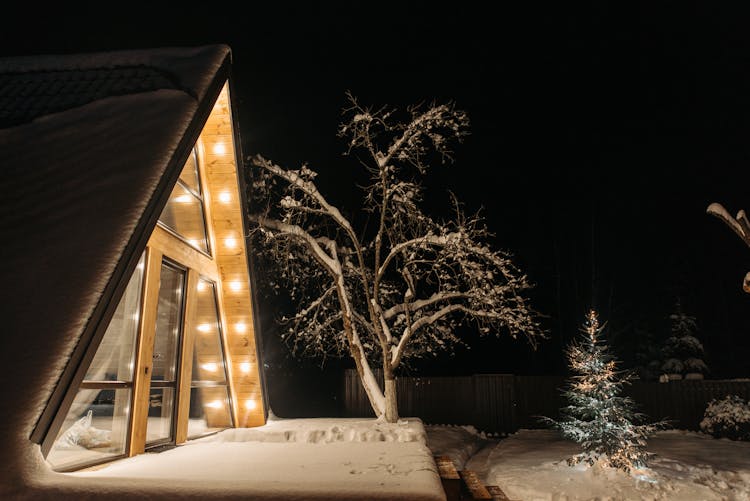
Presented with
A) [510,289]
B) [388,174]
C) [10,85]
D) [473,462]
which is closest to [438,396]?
[473,462]

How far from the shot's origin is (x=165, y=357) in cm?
563

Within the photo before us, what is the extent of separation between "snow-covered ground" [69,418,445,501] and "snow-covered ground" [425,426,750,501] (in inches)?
170

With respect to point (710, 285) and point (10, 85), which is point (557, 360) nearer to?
point (710, 285)

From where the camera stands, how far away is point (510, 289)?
9.79 metres

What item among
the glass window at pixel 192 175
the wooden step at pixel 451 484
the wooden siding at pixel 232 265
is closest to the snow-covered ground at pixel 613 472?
the wooden step at pixel 451 484

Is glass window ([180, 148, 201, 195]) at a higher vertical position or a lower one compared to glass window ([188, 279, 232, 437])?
higher

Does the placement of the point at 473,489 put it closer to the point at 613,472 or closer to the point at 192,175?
the point at 192,175

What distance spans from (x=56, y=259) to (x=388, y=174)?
7280 millimetres

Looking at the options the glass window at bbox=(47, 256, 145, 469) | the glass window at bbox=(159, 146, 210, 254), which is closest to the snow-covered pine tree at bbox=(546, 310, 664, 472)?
the glass window at bbox=(159, 146, 210, 254)

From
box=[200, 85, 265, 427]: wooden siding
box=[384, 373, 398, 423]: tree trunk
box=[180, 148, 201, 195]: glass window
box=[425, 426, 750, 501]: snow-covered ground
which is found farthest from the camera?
box=[384, 373, 398, 423]: tree trunk

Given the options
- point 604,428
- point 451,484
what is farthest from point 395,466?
point 604,428

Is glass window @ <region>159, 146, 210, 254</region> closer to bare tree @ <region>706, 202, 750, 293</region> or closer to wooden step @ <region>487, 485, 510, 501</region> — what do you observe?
wooden step @ <region>487, 485, 510, 501</region>

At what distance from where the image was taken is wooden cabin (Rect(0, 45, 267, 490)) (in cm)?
294

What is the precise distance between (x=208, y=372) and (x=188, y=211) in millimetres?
2213
